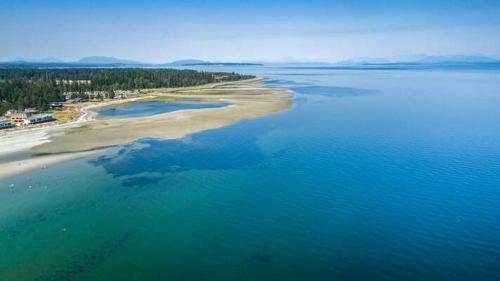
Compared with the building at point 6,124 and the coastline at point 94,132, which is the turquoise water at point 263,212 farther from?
the building at point 6,124

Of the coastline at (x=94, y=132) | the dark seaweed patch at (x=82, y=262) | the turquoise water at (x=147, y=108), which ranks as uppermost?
the turquoise water at (x=147, y=108)

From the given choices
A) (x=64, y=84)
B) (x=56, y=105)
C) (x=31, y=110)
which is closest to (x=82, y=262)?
(x=31, y=110)

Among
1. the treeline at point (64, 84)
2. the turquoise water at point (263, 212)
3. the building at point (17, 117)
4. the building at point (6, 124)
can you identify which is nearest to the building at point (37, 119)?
the building at point (17, 117)

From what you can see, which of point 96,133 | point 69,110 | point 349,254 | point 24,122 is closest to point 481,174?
point 349,254

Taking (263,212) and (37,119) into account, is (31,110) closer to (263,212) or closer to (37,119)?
(37,119)

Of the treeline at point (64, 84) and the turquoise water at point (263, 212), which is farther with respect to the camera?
the treeline at point (64, 84)

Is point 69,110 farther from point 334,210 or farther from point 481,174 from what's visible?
point 481,174
